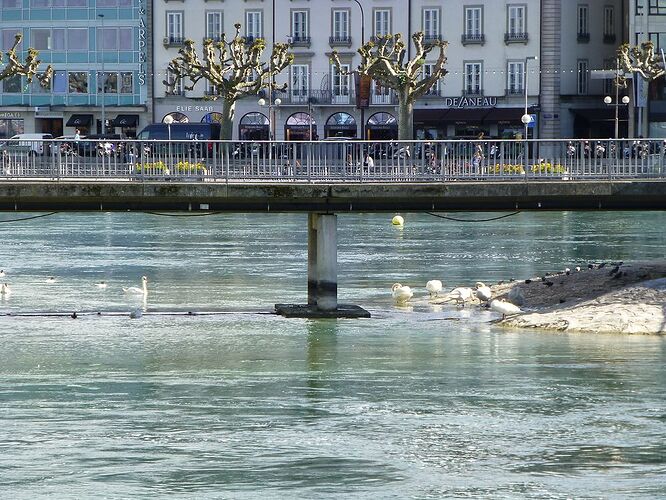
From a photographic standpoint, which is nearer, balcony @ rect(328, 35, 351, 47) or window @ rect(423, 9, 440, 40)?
window @ rect(423, 9, 440, 40)

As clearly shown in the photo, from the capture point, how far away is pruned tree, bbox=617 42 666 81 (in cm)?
10441

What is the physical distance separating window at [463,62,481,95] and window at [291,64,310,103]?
10.5 m

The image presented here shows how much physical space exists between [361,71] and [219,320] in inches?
2332

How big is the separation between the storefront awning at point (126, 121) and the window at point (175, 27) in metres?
6.19

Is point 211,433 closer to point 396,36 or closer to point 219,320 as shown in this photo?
point 219,320

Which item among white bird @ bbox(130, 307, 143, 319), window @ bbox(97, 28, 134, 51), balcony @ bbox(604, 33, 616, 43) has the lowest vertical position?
white bird @ bbox(130, 307, 143, 319)

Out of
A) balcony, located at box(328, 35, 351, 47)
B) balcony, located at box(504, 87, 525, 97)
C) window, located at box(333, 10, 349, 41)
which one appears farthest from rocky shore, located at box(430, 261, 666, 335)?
window, located at box(333, 10, 349, 41)

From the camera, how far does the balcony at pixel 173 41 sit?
120188mm

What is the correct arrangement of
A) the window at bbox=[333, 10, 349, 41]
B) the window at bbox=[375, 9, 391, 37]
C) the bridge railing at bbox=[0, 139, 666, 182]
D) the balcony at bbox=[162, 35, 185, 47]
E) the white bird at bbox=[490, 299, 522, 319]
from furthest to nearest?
the balcony at bbox=[162, 35, 185, 47], the window at bbox=[333, 10, 349, 41], the window at bbox=[375, 9, 391, 37], the bridge railing at bbox=[0, 139, 666, 182], the white bird at bbox=[490, 299, 522, 319]

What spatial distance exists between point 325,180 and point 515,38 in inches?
2930

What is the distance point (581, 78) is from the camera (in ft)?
381

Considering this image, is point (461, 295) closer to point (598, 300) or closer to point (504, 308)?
point (504, 308)

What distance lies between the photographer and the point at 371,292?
49.0 metres

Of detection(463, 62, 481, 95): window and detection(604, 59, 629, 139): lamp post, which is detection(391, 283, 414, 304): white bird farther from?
detection(463, 62, 481, 95): window
